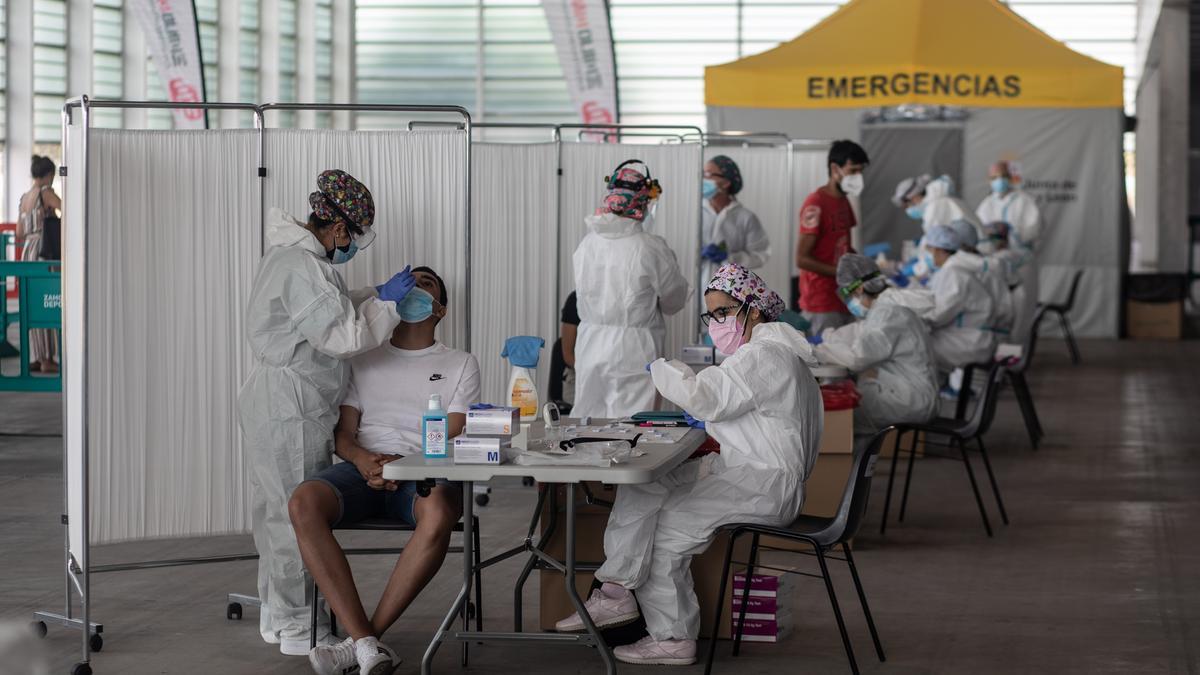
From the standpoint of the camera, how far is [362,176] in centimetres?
472

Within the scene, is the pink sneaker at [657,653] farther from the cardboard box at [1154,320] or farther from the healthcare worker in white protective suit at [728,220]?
the cardboard box at [1154,320]

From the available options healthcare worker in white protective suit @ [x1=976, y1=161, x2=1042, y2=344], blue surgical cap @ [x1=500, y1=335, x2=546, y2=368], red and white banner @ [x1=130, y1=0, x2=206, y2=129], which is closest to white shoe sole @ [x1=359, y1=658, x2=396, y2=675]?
blue surgical cap @ [x1=500, y1=335, x2=546, y2=368]

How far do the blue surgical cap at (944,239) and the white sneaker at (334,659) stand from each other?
5.33 m

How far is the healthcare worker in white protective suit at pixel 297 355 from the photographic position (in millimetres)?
→ 4020

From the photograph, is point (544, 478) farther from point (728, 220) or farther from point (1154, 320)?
point (1154, 320)

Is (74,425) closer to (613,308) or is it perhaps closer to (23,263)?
(613,308)

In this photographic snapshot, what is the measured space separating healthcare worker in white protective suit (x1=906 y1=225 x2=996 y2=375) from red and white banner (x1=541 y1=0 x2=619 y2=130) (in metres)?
5.25

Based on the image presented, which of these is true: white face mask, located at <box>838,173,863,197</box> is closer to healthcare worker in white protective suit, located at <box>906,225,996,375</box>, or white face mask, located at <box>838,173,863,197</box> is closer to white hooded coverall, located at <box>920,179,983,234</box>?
healthcare worker in white protective suit, located at <box>906,225,996,375</box>

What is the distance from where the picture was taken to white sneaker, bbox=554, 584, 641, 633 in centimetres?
405

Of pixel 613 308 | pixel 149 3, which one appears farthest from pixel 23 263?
pixel 149 3

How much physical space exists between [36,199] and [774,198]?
16.1ft

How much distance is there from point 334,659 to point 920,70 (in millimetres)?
6396

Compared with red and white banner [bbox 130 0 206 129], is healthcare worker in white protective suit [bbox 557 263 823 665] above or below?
below

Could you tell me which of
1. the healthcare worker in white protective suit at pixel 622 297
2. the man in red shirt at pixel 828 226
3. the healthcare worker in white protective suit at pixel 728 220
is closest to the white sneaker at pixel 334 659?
the healthcare worker in white protective suit at pixel 622 297
